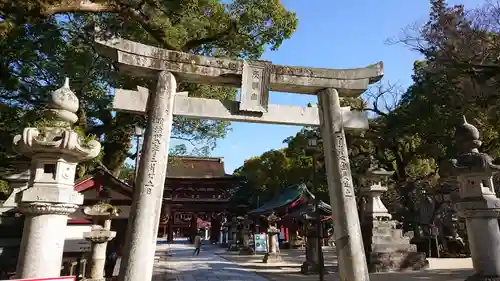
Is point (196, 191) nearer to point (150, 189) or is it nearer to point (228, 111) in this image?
point (228, 111)

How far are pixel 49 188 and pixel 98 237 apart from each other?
436cm

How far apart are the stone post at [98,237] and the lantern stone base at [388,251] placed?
899 cm

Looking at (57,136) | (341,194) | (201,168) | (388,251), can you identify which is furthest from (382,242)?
(201,168)

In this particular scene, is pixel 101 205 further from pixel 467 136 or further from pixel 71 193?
pixel 467 136

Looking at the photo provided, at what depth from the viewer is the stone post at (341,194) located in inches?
242

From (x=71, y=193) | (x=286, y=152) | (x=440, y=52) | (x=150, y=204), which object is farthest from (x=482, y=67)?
(x=286, y=152)

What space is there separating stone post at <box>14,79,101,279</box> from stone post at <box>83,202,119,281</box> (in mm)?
4015

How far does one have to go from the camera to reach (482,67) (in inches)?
456

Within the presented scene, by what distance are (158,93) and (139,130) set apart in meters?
6.03

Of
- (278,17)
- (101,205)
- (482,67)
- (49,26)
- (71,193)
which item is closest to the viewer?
(71,193)

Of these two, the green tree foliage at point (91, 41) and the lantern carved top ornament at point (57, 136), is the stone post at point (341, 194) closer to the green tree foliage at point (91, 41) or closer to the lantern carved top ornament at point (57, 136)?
the lantern carved top ornament at point (57, 136)

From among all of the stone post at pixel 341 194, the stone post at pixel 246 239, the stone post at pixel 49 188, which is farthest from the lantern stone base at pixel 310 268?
the stone post at pixel 246 239

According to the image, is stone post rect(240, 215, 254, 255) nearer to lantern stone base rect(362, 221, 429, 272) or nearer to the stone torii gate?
lantern stone base rect(362, 221, 429, 272)

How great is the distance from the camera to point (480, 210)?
7.77 metres
